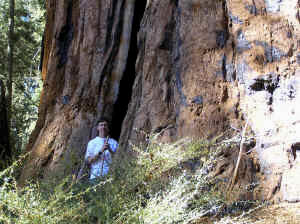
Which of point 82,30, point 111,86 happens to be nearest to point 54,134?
point 111,86

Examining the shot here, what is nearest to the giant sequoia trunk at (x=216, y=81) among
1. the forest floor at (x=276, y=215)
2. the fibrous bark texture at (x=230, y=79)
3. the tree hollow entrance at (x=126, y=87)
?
the fibrous bark texture at (x=230, y=79)

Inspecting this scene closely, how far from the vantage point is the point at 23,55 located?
15.3m

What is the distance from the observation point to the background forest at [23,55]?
14.5 meters

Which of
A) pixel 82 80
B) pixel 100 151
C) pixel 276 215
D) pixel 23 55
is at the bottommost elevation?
pixel 276 215

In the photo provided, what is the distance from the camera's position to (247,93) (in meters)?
3.63

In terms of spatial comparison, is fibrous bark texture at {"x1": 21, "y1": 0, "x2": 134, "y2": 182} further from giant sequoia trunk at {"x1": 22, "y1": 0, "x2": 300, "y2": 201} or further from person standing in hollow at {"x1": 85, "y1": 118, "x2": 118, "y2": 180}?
Result: person standing in hollow at {"x1": 85, "y1": 118, "x2": 118, "y2": 180}

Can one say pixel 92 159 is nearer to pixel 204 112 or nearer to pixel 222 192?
pixel 204 112

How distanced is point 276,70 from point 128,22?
3.43 meters

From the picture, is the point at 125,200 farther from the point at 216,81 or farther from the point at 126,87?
the point at 126,87

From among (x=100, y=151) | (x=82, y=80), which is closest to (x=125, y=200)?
(x=100, y=151)

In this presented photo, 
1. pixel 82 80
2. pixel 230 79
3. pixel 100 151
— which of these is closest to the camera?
pixel 230 79

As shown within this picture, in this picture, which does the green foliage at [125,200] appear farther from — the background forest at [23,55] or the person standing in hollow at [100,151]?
the background forest at [23,55]

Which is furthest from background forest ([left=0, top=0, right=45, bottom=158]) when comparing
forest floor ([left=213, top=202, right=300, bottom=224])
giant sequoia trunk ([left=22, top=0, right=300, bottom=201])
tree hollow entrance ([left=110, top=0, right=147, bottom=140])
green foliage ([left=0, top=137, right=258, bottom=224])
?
forest floor ([left=213, top=202, right=300, bottom=224])

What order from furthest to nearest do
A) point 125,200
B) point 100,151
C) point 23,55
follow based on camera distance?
point 23,55 < point 100,151 < point 125,200
